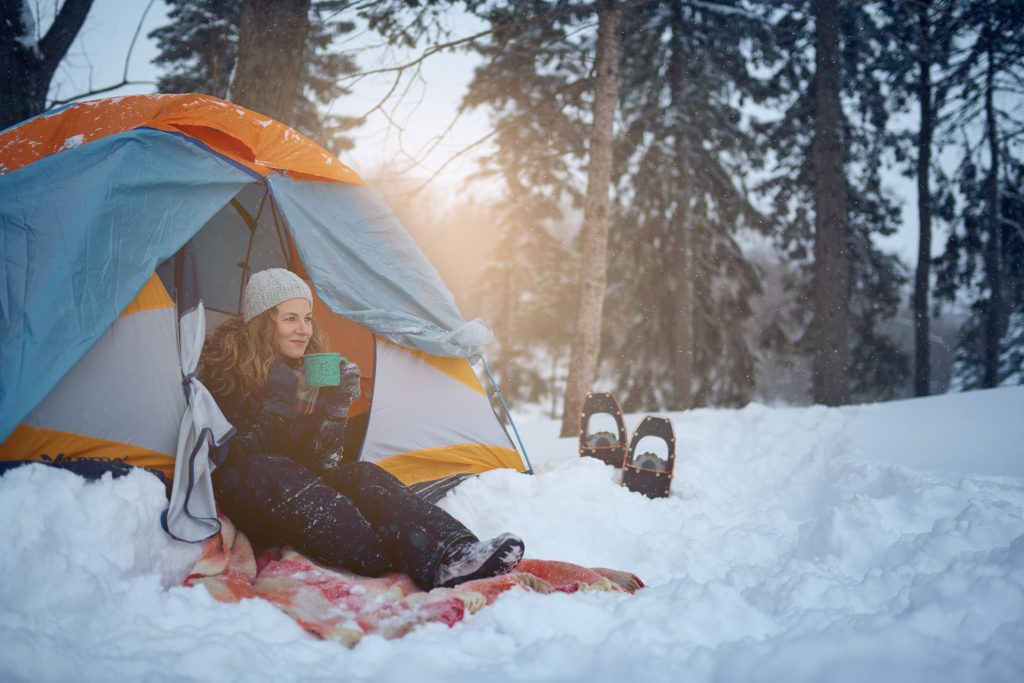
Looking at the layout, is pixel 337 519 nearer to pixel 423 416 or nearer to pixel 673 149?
pixel 423 416

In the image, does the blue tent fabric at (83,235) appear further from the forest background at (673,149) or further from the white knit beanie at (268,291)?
the forest background at (673,149)

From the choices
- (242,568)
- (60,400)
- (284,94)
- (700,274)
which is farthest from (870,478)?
(700,274)

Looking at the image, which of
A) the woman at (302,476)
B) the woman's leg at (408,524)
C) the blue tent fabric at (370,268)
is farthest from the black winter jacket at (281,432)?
the blue tent fabric at (370,268)

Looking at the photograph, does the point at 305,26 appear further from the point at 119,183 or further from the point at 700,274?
the point at 700,274

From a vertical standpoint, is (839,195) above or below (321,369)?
above

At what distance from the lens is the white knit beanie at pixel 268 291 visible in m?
2.66

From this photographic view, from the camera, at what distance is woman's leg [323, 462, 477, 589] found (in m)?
1.99

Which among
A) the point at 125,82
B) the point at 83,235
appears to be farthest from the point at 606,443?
the point at 125,82

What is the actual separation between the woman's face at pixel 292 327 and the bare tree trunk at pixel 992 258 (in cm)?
1083

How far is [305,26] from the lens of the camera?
4477 mm

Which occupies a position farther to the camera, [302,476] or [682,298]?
[682,298]

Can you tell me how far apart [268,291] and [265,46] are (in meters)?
2.83

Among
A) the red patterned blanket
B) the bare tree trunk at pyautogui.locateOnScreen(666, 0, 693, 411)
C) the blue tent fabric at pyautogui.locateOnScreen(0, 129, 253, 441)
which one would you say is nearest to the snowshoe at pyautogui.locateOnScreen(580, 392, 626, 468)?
the red patterned blanket

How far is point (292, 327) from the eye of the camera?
2.67 m
